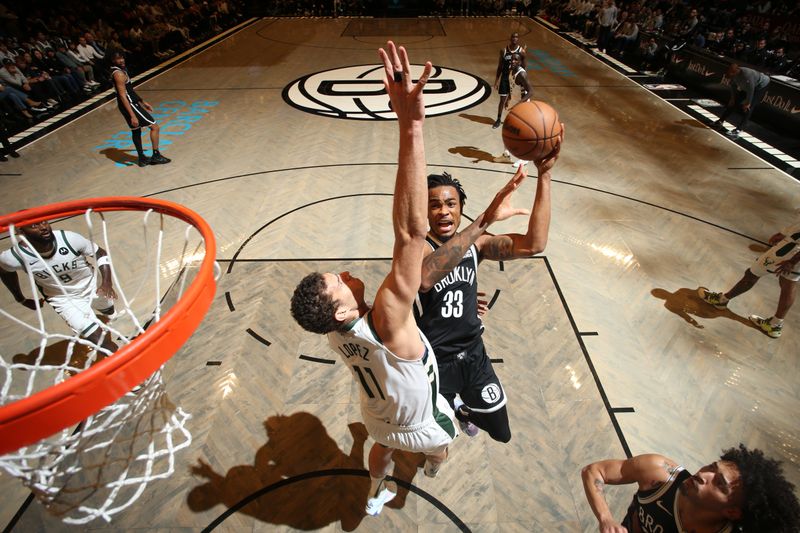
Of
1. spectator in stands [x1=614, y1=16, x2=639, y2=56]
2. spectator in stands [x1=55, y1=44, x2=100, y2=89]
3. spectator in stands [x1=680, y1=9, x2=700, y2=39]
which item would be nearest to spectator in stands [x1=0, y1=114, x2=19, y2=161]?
spectator in stands [x1=55, y1=44, x2=100, y2=89]

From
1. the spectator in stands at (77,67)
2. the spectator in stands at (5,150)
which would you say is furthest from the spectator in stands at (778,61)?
the spectator in stands at (77,67)

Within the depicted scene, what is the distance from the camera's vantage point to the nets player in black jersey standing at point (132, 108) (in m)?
6.12

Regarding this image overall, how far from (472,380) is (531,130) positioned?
1.71 metres

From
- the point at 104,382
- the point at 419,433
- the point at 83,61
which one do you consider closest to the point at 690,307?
the point at 419,433

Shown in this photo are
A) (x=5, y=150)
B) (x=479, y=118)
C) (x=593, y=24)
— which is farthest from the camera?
(x=593, y=24)

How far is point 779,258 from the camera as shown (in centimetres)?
375

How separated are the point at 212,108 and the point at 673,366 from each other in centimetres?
982

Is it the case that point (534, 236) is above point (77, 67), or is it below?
below

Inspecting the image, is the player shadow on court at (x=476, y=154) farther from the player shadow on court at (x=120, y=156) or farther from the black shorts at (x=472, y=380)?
the player shadow on court at (x=120, y=156)

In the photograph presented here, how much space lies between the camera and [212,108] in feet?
31.0

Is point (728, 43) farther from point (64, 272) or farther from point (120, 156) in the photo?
point (64, 272)

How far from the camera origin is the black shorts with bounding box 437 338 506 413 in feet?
8.52

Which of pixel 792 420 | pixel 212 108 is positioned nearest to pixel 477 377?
pixel 792 420

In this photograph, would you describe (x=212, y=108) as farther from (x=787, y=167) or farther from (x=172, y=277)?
(x=787, y=167)
